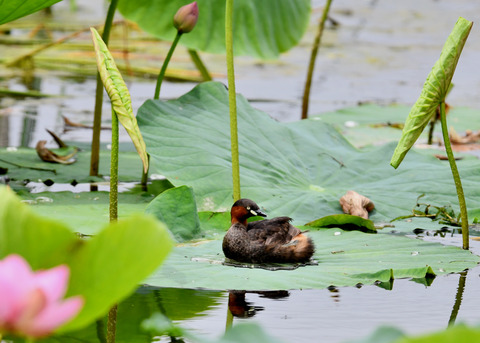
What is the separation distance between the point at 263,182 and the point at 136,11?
127 centimetres

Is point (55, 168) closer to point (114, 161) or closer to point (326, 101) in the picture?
point (114, 161)

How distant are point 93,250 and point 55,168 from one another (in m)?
2.30

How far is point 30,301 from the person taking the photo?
72 centimetres

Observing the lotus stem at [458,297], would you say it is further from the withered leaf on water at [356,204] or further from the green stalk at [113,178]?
the green stalk at [113,178]

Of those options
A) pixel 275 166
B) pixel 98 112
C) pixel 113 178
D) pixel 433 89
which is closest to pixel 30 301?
pixel 113 178

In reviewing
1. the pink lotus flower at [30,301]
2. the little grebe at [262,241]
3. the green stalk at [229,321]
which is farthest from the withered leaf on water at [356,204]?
the pink lotus flower at [30,301]

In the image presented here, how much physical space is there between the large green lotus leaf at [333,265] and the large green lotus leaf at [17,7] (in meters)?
0.79

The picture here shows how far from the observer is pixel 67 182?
2.95m

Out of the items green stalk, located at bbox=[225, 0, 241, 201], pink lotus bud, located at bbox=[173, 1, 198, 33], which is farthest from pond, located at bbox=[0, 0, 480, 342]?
pink lotus bud, located at bbox=[173, 1, 198, 33]

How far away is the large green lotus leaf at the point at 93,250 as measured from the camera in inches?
32.7

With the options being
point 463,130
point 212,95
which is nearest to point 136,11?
point 212,95

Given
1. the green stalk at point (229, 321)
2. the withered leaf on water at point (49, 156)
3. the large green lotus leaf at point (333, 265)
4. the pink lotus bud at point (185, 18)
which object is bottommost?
the withered leaf on water at point (49, 156)

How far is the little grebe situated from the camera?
2135 mm

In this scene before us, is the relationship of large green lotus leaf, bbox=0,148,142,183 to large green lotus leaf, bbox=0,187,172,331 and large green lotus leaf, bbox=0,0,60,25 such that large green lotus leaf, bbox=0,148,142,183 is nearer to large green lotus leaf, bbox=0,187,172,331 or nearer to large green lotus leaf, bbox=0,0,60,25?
large green lotus leaf, bbox=0,0,60,25
